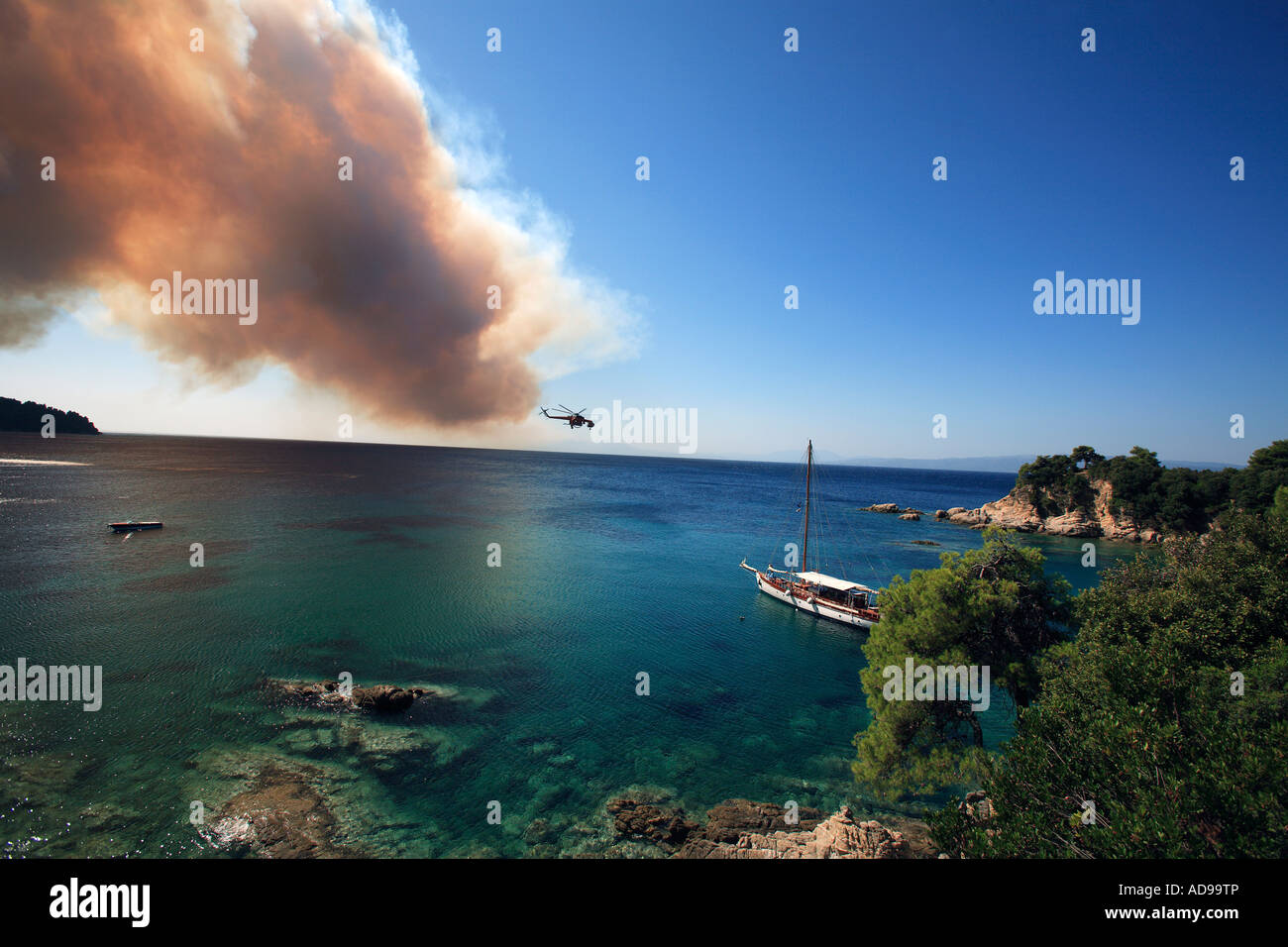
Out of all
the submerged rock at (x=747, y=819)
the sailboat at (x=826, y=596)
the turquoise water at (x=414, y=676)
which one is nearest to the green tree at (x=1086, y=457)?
the turquoise water at (x=414, y=676)

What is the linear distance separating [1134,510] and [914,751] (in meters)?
87.2

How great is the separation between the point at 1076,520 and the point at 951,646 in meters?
88.7

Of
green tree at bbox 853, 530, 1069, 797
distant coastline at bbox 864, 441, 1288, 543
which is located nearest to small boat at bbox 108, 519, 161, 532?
green tree at bbox 853, 530, 1069, 797

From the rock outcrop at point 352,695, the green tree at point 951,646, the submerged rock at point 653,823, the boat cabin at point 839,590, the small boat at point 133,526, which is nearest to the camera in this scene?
the submerged rock at point 653,823

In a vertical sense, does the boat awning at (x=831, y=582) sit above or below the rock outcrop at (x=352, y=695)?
above

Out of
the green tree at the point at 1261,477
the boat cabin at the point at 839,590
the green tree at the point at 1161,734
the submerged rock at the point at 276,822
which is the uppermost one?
the green tree at the point at 1261,477

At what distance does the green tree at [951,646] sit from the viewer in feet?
58.6

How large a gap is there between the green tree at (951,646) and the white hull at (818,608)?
57.0 feet

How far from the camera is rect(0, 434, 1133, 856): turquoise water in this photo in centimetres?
1814

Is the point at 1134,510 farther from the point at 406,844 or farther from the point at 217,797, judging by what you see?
the point at 217,797

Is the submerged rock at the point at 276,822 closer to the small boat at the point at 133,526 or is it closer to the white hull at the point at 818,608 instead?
the white hull at the point at 818,608

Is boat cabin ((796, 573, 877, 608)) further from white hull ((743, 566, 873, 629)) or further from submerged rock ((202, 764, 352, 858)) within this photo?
submerged rock ((202, 764, 352, 858))

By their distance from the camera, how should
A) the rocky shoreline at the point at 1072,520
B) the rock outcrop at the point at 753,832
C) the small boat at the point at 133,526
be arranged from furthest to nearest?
1. the rocky shoreline at the point at 1072,520
2. the small boat at the point at 133,526
3. the rock outcrop at the point at 753,832
